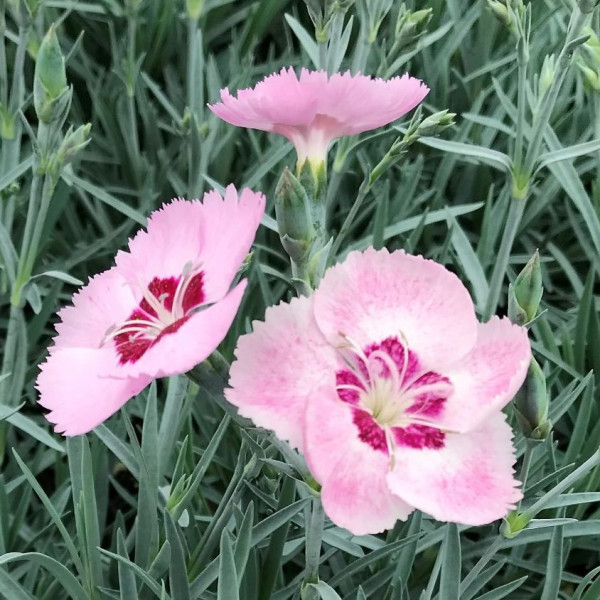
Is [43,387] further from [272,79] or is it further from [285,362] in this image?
[272,79]

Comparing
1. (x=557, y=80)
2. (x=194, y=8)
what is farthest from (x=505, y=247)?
(x=194, y=8)

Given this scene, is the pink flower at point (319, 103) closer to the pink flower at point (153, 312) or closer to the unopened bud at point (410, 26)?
the pink flower at point (153, 312)

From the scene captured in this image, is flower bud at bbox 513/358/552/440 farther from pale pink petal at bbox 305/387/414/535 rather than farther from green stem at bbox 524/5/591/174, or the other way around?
green stem at bbox 524/5/591/174

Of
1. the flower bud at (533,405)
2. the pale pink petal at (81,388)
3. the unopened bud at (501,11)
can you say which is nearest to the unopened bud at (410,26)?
the unopened bud at (501,11)

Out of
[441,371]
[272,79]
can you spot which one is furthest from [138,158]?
[441,371]

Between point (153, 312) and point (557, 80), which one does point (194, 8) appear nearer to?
point (557, 80)

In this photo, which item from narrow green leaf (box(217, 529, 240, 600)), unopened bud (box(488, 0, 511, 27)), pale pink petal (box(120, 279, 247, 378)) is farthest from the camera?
unopened bud (box(488, 0, 511, 27))

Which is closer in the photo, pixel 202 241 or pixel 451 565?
pixel 202 241

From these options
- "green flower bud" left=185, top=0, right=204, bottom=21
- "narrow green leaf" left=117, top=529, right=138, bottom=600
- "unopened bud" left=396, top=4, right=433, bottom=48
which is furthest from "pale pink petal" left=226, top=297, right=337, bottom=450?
"green flower bud" left=185, top=0, right=204, bottom=21

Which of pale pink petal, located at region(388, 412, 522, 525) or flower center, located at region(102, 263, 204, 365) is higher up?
flower center, located at region(102, 263, 204, 365)
